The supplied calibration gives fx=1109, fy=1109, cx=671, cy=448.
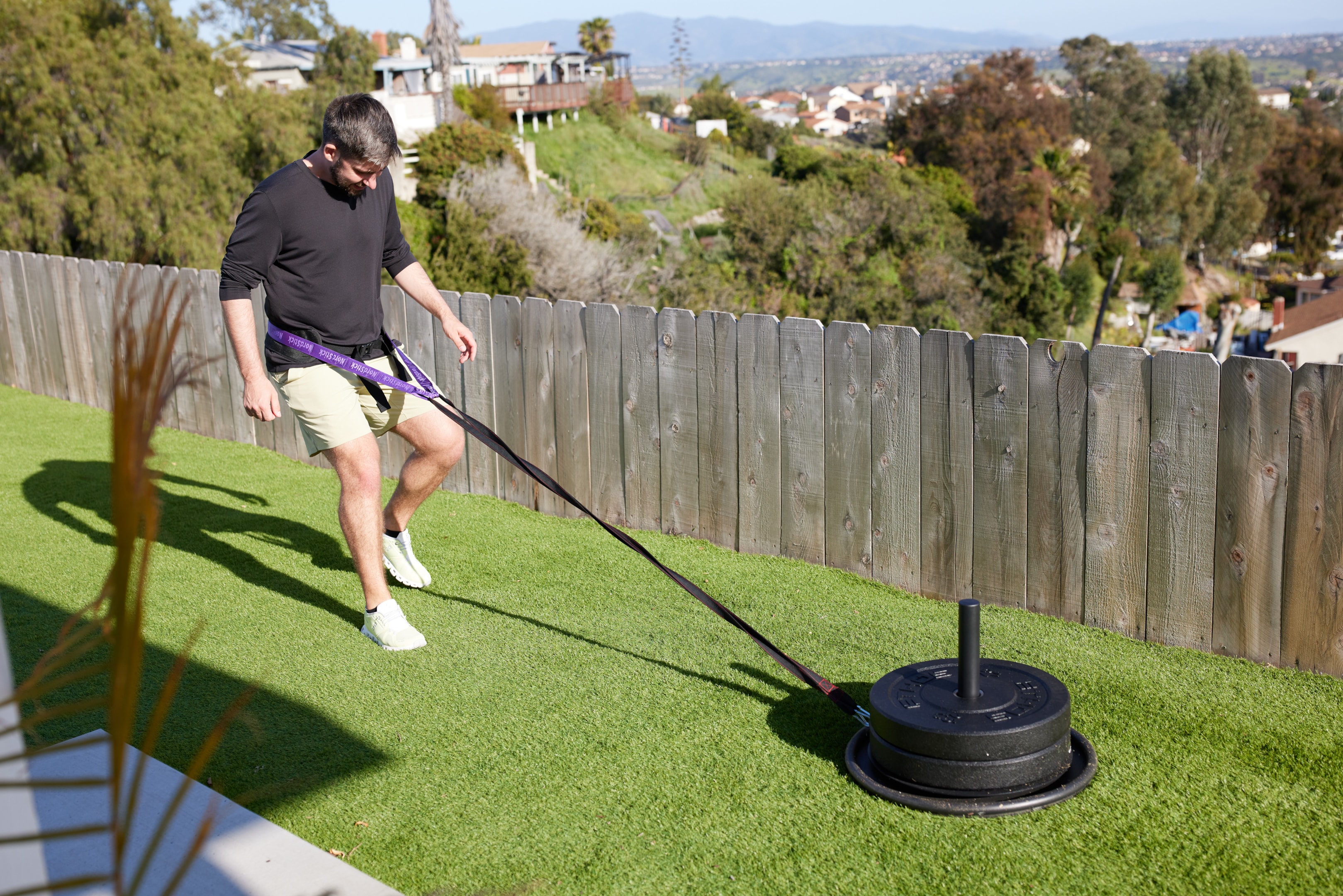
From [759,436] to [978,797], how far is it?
2673 millimetres

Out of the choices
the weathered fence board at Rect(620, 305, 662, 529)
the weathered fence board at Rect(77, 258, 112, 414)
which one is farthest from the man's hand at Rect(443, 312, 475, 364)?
the weathered fence board at Rect(77, 258, 112, 414)

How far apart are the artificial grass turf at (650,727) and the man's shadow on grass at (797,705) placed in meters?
0.01

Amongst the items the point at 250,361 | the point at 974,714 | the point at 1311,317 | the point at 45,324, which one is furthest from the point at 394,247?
the point at 1311,317

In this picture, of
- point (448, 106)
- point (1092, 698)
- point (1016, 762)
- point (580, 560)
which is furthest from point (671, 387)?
point (448, 106)

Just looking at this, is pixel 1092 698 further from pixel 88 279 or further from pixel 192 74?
pixel 192 74

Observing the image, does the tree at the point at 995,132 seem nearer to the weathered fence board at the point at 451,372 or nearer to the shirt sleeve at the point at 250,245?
the weathered fence board at the point at 451,372

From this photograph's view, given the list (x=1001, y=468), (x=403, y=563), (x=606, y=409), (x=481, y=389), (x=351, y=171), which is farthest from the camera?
(x=481, y=389)

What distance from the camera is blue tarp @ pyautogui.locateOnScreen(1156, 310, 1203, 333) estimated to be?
57.2 meters

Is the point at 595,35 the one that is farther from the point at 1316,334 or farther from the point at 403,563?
the point at 403,563

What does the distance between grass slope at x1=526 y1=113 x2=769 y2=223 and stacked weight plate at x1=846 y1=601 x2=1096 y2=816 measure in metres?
45.3

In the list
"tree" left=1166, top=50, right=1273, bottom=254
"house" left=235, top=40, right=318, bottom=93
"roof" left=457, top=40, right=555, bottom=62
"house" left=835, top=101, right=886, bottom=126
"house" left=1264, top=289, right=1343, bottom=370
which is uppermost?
"roof" left=457, top=40, right=555, bottom=62

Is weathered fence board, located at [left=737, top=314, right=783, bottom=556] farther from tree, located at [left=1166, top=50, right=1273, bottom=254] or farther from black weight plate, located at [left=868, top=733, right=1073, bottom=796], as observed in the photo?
tree, located at [left=1166, top=50, right=1273, bottom=254]

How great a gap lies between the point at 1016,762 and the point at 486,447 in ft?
14.4

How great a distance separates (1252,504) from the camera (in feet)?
13.1
